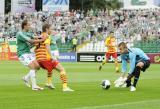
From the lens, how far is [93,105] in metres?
13.8

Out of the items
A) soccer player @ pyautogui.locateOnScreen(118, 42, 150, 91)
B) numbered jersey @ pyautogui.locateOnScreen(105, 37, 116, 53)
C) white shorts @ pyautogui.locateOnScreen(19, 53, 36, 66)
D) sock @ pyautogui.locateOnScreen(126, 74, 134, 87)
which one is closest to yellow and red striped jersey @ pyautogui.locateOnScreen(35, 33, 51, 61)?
white shorts @ pyautogui.locateOnScreen(19, 53, 36, 66)

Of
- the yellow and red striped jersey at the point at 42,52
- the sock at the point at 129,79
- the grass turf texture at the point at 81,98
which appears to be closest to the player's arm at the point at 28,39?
the yellow and red striped jersey at the point at 42,52

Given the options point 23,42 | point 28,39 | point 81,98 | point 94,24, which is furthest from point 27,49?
point 94,24

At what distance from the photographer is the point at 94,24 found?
2174 inches

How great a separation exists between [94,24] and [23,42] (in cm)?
3668

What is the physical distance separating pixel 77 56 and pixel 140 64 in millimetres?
31273

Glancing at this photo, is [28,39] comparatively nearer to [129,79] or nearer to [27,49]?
[27,49]

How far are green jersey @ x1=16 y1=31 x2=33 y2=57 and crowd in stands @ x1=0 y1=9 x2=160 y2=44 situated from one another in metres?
31.4

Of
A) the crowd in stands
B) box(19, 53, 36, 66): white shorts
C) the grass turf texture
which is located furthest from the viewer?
the crowd in stands

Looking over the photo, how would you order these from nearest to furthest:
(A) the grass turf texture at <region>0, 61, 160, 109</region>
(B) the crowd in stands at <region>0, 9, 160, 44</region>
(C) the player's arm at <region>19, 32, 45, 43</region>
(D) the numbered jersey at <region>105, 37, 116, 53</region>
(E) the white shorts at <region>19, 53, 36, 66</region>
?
(A) the grass turf texture at <region>0, 61, 160, 109</region> → (C) the player's arm at <region>19, 32, 45, 43</region> → (E) the white shorts at <region>19, 53, 36, 66</region> → (D) the numbered jersey at <region>105, 37, 116, 53</region> → (B) the crowd in stands at <region>0, 9, 160, 44</region>

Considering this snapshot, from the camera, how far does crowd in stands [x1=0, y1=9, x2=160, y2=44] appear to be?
51.7 metres

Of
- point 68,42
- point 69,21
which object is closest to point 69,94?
A: point 68,42

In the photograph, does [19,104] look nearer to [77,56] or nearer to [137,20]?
[77,56]

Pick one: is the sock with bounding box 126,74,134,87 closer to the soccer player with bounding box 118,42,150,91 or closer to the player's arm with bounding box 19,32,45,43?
the soccer player with bounding box 118,42,150,91
